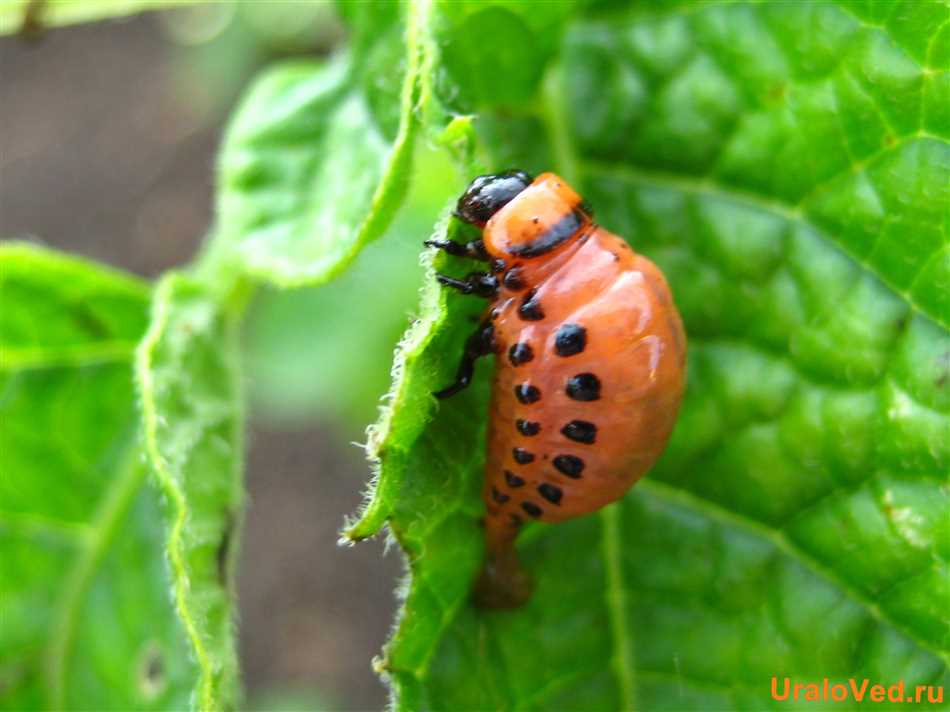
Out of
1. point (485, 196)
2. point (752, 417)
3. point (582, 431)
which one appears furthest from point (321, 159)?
point (752, 417)

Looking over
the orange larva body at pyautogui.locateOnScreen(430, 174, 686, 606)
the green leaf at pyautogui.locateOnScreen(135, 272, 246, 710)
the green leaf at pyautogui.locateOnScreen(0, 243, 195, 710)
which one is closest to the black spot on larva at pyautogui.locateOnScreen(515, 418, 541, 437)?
the orange larva body at pyautogui.locateOnScreen(430, 174, 686, 606)

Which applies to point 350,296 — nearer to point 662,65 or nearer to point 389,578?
point 389,578

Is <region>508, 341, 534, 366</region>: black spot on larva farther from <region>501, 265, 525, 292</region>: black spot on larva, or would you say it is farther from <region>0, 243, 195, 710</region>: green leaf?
<region>0, 243, 195, 710</region>: green leaf

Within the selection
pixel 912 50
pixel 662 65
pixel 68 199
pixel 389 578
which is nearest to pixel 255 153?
pixel 662 65

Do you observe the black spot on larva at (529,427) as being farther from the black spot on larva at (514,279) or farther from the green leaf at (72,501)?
the green leaf at (72,501)

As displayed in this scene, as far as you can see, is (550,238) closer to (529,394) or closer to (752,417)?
(529,394)

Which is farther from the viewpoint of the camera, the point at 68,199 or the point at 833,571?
the point at 68,199

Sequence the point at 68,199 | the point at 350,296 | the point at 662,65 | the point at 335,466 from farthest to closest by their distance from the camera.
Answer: the point at 68,199
the point at 335,466
the point at 350,296
the point at 662,65
